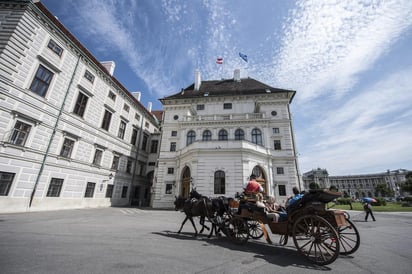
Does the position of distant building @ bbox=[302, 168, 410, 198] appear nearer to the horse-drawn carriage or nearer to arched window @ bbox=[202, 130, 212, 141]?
arched window @ bbox=[202, 130, 212, 141]

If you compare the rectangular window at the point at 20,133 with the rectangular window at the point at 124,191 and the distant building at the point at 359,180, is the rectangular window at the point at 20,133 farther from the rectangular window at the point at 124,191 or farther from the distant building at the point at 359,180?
the distant building at the point at 359,180

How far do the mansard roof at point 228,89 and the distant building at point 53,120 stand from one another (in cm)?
922

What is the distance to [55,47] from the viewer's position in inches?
520

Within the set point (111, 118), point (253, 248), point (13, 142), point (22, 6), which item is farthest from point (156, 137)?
point (253, 248)

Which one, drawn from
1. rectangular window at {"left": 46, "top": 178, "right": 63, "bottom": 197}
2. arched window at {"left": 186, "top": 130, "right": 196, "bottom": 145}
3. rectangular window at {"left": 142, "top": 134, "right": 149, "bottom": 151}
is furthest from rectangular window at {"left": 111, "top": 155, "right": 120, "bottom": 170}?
arched window at {"left": 186, "top": 130, "right": 196, "bottom": 145}

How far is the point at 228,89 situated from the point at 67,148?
2014cm

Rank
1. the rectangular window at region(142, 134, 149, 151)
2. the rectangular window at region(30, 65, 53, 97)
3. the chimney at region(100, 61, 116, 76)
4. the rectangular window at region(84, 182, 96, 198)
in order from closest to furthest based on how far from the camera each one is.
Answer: the rectangular window at region(30, 65, 53, 97), the rectangular window at region(84, 182, 96, 198), the chimney at region(100, 61, 116, 76), the rectangular window at region(142, 134, 149, 151)

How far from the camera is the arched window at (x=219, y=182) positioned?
15.8 metres

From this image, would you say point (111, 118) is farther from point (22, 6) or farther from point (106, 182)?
point (22, 6)

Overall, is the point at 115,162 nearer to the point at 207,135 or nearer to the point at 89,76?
the point at 89,76

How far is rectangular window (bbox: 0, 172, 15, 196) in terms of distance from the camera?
32.9 ft

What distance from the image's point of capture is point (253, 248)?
4.73 metres

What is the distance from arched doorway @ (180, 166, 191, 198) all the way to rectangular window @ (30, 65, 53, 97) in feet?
44.3

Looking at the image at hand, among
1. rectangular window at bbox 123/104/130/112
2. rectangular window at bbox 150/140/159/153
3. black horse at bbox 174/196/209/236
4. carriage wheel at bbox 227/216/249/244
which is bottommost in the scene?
carriage wheel at bbox 227/216/249/244
